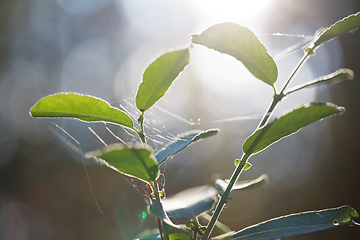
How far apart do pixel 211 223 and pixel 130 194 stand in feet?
10.9

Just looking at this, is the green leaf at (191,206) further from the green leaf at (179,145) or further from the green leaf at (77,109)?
the green leaf at (77,109)

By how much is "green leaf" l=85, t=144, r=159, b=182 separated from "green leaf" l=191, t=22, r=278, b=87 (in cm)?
28

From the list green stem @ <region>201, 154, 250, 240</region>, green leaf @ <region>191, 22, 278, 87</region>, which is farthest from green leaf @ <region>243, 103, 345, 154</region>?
green leaf @ <region>191, 22, 278, 87</region>

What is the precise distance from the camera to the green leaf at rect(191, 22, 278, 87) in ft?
1.62

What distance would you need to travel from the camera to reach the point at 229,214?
12.9 feet

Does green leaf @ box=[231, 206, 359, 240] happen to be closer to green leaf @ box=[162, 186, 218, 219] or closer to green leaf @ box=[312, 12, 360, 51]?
green leaf @ box=[162, 186, 218, 219]

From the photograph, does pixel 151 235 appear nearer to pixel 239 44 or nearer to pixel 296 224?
pixel 296 224

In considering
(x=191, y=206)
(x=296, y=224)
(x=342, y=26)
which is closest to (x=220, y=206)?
(x=191, y=206)

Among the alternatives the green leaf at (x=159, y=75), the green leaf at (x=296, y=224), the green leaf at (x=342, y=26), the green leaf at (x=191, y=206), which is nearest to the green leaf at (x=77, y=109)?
the green leaf at (x=159, y=75)

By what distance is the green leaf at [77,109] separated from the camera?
46cm

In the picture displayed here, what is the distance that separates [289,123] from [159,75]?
0.27m

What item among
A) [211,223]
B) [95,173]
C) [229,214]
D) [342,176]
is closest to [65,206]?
[95,173]

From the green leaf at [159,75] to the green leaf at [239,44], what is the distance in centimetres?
12

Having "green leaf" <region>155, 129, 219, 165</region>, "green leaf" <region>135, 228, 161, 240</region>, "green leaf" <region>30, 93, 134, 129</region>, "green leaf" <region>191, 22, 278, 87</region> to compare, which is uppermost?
"green leaf" <region>191, 22, 278, 87</region>
